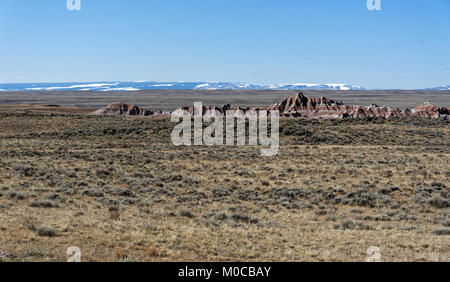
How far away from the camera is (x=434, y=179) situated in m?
23.2

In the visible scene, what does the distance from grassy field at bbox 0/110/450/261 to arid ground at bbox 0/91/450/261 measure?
2.1 inches

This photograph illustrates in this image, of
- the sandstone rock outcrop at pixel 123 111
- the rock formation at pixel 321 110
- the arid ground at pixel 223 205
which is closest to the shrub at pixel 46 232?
the arid ground at pixel 223 205

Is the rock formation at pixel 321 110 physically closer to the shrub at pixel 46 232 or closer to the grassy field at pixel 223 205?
the grassy field at pixel 223 205

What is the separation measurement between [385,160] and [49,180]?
80.0ft

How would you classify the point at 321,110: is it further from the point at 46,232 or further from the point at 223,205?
the point at 46,232

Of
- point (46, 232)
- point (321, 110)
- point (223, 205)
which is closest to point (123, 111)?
point (321, 110)

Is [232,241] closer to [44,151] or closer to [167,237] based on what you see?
[167,237]

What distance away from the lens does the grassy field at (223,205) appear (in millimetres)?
9953

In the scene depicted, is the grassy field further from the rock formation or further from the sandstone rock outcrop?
the sandstone rock outcrop

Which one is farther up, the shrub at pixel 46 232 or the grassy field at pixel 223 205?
the shrub at pixel 46 232

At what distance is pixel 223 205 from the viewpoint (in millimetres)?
16359

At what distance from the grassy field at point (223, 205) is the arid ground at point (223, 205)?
0.17ft

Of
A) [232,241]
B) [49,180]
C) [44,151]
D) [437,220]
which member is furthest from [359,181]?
[44,151]

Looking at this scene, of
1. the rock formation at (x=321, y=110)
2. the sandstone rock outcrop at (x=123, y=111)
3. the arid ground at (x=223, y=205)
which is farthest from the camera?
the sandstone rock outcrop at (x=123, y=111)
